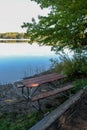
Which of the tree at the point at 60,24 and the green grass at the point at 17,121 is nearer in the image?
the green grass at the point at 17,121

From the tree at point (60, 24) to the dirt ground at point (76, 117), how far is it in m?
4.09

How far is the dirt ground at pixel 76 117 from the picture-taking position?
458 centimetres

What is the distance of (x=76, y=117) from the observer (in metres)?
4.89

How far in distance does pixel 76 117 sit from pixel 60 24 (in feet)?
15.6

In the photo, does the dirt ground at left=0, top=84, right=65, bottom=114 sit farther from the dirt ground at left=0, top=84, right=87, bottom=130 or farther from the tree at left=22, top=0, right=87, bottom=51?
the tree at left=22, top=0, right=87, bottom=51

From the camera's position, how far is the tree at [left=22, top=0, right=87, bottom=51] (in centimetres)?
905

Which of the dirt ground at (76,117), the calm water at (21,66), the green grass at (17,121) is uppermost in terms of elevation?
the calm water at (21,66)

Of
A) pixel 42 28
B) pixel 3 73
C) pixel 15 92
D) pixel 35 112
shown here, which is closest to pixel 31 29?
pixel 42 28

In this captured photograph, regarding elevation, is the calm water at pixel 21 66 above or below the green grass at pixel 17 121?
above

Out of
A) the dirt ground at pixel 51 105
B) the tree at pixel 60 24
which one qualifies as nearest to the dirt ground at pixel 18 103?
the dirt ground at pixel 51 105

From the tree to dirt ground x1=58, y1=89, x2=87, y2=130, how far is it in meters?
4.09

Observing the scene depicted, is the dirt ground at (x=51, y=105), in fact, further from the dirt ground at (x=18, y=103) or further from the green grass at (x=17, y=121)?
the green grass at (x=17, y=121)

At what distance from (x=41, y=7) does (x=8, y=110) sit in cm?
414

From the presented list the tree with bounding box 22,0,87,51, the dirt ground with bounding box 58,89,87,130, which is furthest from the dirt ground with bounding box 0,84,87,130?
the tree with bounding box 22,0,87,51
